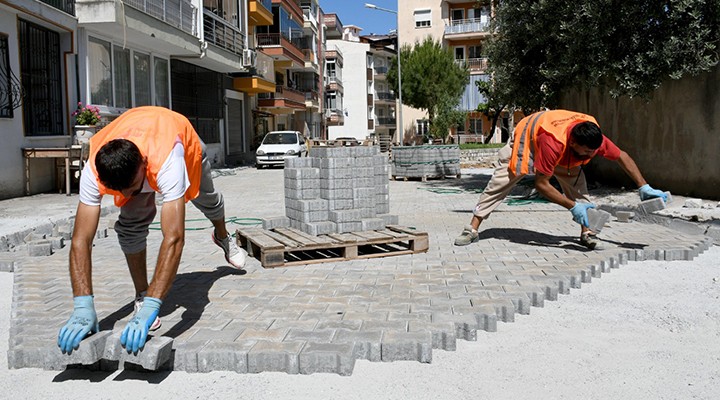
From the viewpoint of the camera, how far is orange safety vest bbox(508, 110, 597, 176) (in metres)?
7.14

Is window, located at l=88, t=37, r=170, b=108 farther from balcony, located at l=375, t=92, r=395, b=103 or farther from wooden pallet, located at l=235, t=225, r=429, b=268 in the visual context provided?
balcony, located at l=375, t=92, r=395, b=103

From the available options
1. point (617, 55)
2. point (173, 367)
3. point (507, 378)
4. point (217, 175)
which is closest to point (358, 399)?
point (507, 378)

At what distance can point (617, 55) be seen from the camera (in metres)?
12.7

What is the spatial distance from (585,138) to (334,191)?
2662 millimetres

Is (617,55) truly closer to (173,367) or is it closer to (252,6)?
(173,367)

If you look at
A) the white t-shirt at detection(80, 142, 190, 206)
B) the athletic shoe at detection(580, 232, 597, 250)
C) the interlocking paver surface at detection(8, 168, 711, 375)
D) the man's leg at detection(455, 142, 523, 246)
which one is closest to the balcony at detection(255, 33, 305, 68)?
the interlocking paver surface at detection(8, 168, 711, 375)

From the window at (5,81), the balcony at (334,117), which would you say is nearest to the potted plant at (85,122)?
the window at (5,81)

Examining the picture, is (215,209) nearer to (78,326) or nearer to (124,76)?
(78,326)

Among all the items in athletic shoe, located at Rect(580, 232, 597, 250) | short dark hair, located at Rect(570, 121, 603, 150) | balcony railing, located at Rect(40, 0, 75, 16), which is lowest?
athletic shoe, located at Rect(580, 232, 597, 250)

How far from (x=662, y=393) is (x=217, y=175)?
69.6ft

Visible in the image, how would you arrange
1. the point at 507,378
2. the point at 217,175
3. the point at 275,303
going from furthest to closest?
the point at 217,175 < the point at 275,303 < the point at 507,378

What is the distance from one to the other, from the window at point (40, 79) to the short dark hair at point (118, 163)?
11826mm

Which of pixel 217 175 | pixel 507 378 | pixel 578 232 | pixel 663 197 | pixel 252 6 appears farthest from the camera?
pixel 252 6

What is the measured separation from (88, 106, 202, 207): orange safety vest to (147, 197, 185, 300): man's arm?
25 cm
